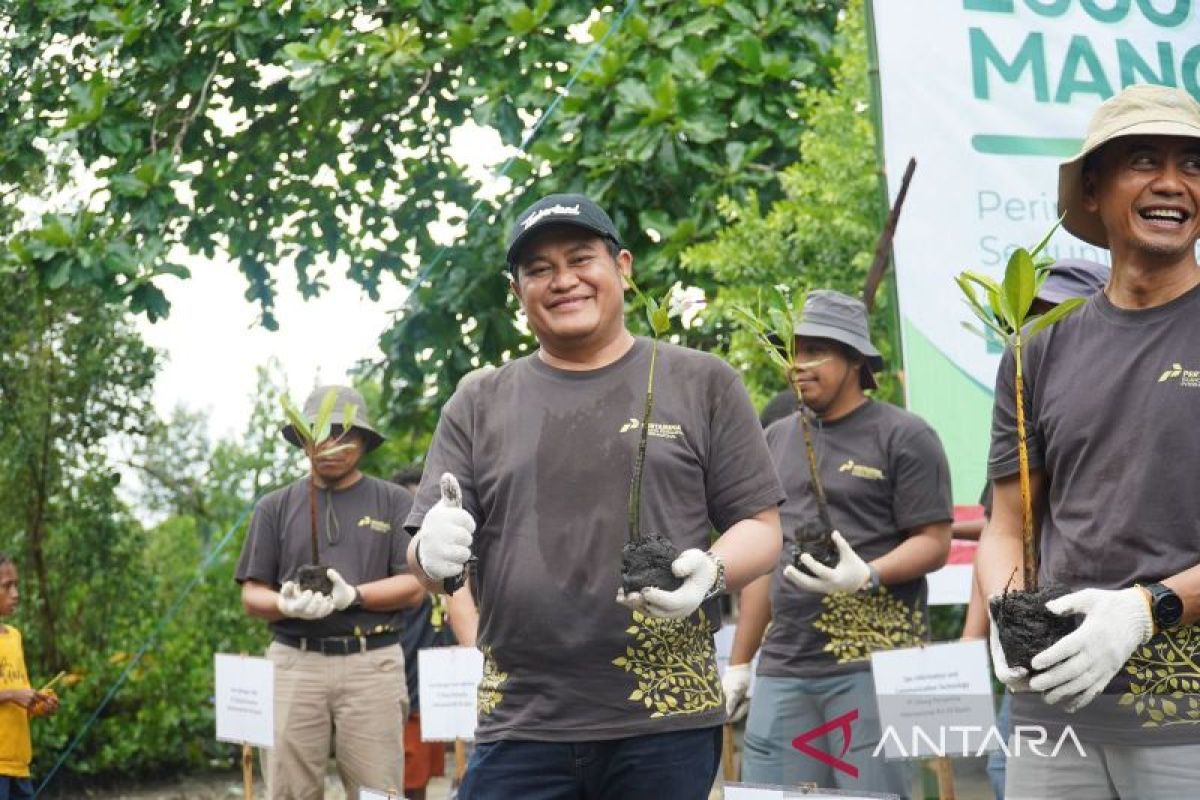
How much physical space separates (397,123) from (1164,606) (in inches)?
376

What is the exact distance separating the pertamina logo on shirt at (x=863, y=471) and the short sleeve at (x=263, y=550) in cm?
263

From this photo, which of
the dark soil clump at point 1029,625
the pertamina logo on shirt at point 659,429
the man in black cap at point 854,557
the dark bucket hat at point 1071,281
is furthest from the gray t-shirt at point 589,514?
the man in black cap at point 854,557

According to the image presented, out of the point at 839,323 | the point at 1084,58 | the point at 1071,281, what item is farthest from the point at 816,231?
the point at 1071,281

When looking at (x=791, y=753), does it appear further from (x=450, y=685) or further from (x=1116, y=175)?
(x=1116, y=175)

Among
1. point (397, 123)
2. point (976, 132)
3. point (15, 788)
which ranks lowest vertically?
point (15, 788)

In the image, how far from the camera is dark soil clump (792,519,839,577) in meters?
5.13

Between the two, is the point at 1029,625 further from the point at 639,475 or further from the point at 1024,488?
the point at 639,475

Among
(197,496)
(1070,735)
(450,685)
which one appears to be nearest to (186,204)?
(197,496)

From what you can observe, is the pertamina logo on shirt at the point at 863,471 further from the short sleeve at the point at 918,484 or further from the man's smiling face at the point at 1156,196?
the man's smiling face at the point at 1156,196

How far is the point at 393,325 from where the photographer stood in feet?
36.2

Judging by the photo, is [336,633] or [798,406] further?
[336,633]

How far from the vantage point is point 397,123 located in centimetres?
1176

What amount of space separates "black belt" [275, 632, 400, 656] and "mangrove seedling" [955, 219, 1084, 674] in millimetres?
4188

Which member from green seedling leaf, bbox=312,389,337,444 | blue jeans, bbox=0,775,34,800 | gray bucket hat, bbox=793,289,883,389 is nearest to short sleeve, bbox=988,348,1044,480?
gray bucket hat, bbox=793,289,883,389
